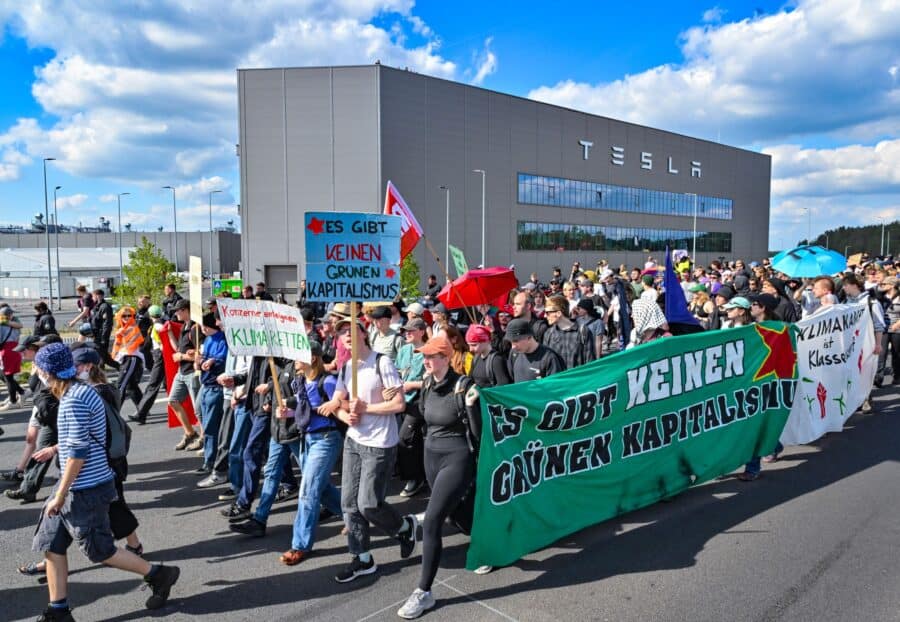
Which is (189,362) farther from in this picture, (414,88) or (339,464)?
(414,88)

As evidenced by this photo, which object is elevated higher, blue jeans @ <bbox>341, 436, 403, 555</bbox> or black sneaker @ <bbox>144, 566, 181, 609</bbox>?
blue jeans @ <bbox>341, 436, 403, 555</bbox>

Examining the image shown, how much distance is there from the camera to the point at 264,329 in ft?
18.7

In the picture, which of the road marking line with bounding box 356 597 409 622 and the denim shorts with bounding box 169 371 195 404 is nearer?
the road marking line with bounding box 356 597 409 622

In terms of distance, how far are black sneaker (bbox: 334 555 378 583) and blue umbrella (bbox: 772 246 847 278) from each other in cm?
799

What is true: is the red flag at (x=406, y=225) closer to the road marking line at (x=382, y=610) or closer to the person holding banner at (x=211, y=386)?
the person holding banner at (x=211, y=386)

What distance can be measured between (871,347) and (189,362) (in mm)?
9823

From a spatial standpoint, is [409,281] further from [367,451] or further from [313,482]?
[367,451]

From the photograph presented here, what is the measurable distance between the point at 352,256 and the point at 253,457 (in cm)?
228

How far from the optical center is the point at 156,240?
90.3m

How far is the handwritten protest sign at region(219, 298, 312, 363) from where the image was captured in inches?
211

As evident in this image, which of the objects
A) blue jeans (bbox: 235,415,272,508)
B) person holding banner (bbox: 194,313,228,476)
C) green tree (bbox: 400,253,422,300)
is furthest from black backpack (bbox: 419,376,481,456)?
green tree (bbox: 400,253,422,300)

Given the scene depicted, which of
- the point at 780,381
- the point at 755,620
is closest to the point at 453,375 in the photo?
the point at 755,620

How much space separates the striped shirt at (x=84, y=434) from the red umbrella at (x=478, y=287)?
551cm

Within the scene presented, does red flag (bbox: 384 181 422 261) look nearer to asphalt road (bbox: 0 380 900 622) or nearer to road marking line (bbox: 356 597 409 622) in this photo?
asphalt road (bbox: 0 380 900 622)
